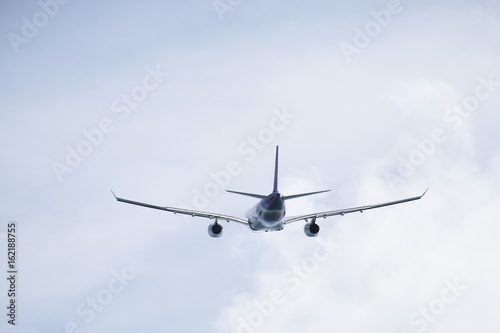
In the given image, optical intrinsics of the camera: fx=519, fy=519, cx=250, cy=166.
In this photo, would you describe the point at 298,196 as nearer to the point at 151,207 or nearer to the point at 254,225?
the point at 254,225

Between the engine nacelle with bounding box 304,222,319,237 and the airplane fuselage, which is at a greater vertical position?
the engine nacelle with bounding box 304,222,319,237

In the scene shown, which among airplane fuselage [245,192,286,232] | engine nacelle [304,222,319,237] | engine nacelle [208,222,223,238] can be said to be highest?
engine nacelle [208,222,223,238]

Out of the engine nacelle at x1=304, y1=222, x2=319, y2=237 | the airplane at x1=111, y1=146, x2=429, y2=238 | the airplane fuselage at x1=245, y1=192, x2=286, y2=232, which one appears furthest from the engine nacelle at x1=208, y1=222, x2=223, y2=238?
the engine nacelle at x1=304, y1=222, x2=319, y2=237

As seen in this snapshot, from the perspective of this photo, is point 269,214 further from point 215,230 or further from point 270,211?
point 215,230

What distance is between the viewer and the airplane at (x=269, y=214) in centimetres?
5950

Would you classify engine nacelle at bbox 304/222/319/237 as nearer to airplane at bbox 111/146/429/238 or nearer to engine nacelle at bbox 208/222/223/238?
airplane at bbox 111/146/429/238

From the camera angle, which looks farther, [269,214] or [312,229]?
[312,229]

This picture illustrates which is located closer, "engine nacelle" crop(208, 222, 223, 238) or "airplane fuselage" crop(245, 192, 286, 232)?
"airplane fuselage" crop(245, 192, 286, 232)

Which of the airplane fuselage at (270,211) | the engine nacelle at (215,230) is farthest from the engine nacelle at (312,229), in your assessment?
the engine nacelle at (215,230)

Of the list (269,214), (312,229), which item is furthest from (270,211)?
(312,229)

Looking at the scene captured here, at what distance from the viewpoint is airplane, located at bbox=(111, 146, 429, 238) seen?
59500 mm

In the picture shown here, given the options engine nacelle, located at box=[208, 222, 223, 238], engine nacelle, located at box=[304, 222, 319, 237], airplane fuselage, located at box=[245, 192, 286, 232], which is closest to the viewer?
airplane fuselage, located at box=[245, 192, 286, 232]

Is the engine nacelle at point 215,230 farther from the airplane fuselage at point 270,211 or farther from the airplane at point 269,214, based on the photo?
the airplane fuselage at point 270,211

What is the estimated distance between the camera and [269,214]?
60.0 metres
